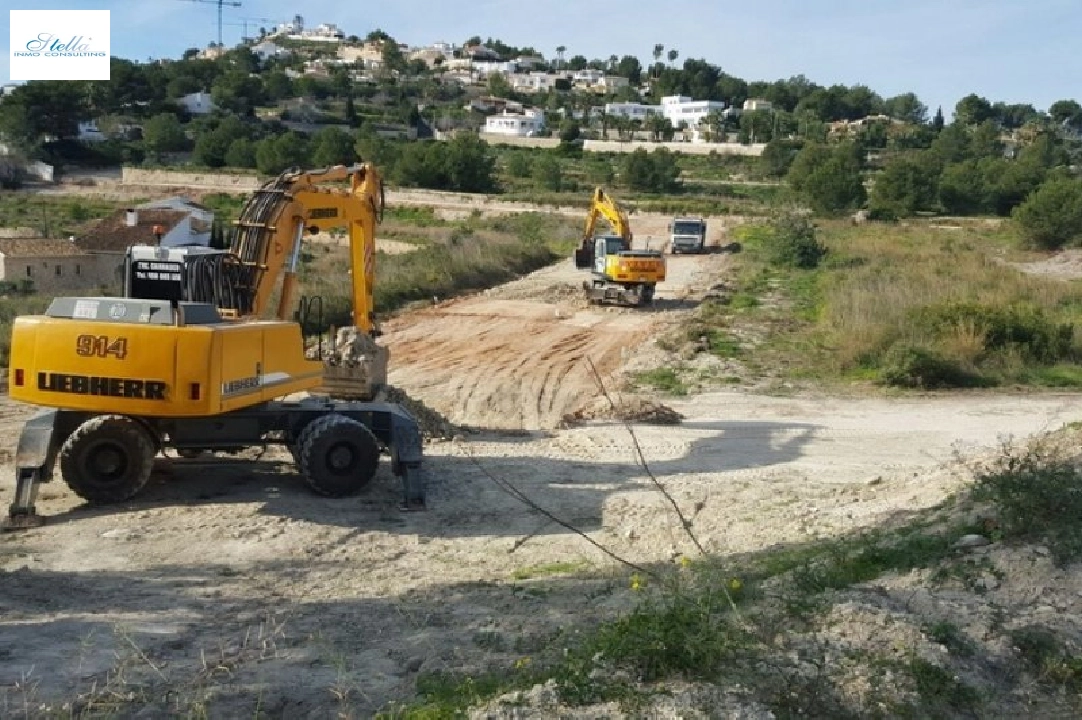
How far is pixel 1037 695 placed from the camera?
19.6ft

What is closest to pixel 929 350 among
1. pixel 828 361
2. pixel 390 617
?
pixel 828 361

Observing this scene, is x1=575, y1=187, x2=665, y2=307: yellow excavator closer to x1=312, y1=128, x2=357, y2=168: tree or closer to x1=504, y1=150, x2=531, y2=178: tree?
x1=312, y1=128, x2=357, y2=168: tree

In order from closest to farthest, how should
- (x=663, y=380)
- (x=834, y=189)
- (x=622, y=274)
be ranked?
(x=663, y=380) < (x=622, y=274) < (x=834, y=189)

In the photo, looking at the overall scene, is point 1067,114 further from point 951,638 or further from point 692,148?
point 951,638

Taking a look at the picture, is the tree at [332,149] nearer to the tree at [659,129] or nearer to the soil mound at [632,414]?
the tree at [659,129]

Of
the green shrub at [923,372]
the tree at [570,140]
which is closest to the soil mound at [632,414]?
the green shrub at [923,372]

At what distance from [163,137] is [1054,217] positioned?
7068 cm

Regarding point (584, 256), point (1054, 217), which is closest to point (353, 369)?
point (584, 256)

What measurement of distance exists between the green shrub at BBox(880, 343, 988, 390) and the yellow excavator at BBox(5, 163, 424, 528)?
10962 millimetres

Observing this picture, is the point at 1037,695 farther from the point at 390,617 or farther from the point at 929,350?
the point at 929,350

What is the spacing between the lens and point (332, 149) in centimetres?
7944

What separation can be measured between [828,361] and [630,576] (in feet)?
44.1

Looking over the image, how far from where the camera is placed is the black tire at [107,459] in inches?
423

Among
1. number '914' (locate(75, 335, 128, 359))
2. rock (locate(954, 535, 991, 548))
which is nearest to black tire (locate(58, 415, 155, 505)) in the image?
number '914' (locate(75, 335, 128, 359))
